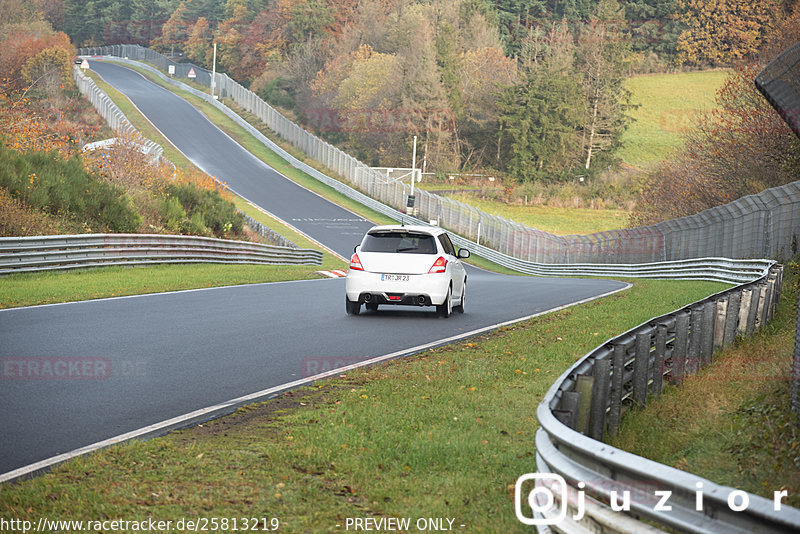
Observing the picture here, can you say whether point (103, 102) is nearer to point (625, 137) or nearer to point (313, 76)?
point (313, 76)

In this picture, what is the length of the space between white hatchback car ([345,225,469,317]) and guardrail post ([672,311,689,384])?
713 cm

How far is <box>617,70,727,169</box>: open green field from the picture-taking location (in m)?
105

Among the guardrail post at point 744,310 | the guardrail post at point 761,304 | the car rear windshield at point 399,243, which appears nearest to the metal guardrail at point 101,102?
the car rear windshield at point 399,243

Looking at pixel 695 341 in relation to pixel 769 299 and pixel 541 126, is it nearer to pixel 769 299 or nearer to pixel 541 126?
pixel 769 299

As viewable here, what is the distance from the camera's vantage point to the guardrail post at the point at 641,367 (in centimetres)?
821

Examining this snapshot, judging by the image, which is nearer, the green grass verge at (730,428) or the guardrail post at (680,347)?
the green grass verge at (730,428)

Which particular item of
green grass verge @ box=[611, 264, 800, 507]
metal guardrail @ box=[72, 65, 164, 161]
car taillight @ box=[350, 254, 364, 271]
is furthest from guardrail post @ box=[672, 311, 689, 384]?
metal guardrail @ box=[72, 65, 164, 161]

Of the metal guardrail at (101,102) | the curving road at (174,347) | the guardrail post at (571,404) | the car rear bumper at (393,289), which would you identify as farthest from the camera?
the metal guardrail at (101,102)

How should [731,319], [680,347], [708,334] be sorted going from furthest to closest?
[731,319]
[708,334]
[680,347]

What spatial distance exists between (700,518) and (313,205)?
204 feet

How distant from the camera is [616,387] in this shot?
742 cm

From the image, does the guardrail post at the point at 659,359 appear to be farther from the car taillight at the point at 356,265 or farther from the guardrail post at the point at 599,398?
the car taillight at the point at 356,265

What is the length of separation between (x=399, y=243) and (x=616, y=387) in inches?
378

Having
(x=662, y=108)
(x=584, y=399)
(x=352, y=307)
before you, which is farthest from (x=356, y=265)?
(x=662, y=108)
